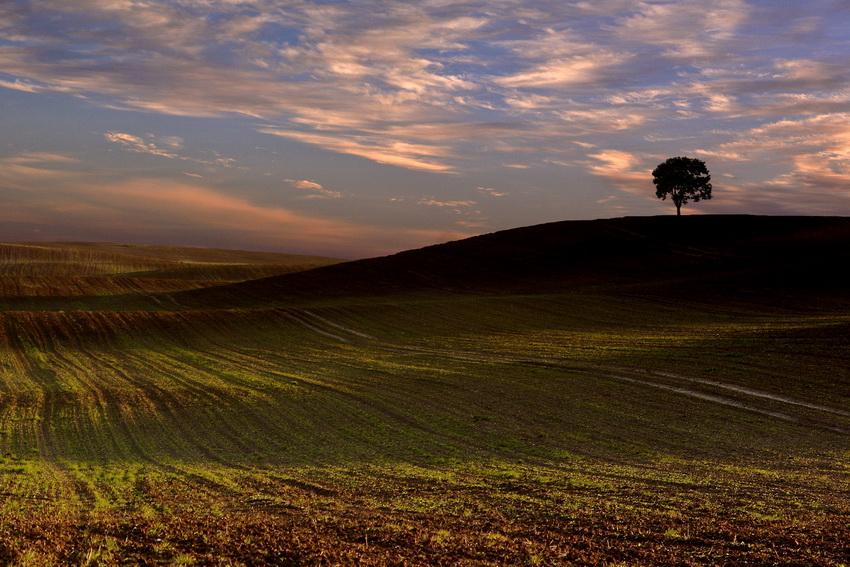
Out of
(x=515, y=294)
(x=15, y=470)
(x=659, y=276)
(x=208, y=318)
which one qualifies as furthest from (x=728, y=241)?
(x=15, y=470)

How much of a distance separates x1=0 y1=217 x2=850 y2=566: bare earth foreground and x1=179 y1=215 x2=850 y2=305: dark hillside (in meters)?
3.19

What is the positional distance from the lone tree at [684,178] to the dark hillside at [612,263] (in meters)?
7.32

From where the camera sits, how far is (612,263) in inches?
3349

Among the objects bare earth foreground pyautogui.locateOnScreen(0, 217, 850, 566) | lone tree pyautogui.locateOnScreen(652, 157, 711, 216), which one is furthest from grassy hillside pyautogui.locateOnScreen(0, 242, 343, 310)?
lone tree pyautogui.locateOnScreen(652, 157, 711, 216)

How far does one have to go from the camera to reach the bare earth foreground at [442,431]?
37.1ft

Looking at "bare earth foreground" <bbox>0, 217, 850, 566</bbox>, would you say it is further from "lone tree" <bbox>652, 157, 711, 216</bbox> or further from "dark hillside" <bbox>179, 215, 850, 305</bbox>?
"lone tree" <bbox>652, 157, 711, 216</bbox>

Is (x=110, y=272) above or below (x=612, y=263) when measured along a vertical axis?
below

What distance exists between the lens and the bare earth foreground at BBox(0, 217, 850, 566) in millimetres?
11297

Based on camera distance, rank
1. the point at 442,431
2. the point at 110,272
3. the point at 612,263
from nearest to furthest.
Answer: the point at 442,431, the point at 612,263, the point at 110,272

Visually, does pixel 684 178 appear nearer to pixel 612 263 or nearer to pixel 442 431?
pixel 612 263

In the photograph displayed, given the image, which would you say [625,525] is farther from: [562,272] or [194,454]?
[562,272]

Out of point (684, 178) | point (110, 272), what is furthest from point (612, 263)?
point (110, 272)

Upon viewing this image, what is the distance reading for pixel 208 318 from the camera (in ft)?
191

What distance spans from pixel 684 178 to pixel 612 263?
35.5 m
